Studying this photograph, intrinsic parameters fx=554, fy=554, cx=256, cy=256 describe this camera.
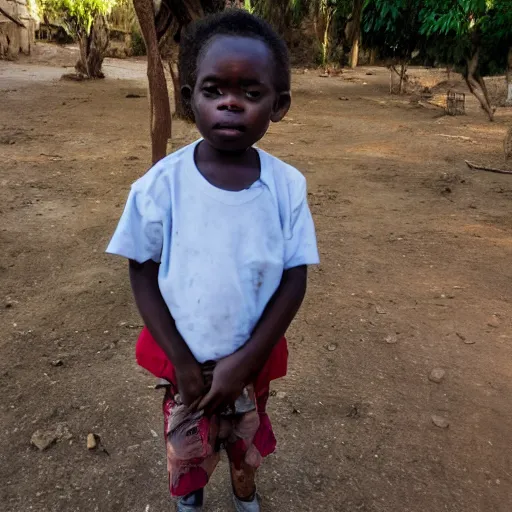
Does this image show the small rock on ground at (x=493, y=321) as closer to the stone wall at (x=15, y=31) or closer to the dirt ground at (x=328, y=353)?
the dirt ground at (x=328, y=353)

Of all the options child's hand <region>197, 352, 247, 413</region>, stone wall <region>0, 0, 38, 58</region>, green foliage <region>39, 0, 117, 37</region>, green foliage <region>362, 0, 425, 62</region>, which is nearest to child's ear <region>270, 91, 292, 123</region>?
child's hand <region>197, 352, 247, 413</region>

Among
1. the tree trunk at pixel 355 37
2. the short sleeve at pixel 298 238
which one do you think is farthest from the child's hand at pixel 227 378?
the tree trunk at pixel 355 37

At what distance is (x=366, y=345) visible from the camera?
2543 millimetres

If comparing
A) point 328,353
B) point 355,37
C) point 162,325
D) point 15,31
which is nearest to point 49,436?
point 162,325

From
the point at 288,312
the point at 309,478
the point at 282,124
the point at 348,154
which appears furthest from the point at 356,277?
the point at 282,124

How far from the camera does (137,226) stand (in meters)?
1.09

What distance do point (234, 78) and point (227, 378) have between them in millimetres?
583

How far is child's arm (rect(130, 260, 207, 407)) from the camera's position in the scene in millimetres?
1114

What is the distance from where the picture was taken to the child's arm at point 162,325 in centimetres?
111

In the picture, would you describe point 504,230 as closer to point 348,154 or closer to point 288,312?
point 348,154

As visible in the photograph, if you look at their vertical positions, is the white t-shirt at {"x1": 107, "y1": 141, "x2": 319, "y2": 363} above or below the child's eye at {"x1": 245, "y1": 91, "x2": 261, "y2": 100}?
below

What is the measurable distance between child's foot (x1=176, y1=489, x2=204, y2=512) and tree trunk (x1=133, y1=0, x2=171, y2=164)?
102 inches

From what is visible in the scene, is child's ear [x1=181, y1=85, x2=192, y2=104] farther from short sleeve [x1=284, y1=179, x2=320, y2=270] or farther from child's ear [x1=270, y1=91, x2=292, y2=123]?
short sleeve [x1=284, y1=179, x2=320, y2=270]

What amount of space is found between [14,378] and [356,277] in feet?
6.12
